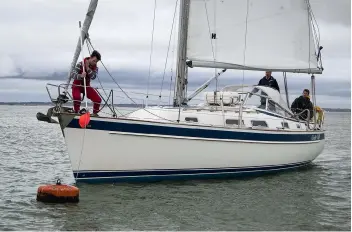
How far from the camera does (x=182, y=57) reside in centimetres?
1658

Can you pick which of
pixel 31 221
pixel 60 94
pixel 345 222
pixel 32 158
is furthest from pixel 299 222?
pixel 32 158

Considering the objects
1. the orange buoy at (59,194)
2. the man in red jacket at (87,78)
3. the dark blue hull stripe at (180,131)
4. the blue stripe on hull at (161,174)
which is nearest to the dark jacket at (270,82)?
the dark blue hull stripe at (180,131)

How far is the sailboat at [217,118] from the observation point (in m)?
13.6

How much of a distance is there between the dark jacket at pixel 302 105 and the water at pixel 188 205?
3.16 meters

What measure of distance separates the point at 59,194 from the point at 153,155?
118 inches

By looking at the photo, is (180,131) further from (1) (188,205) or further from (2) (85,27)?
(2) (85,27)

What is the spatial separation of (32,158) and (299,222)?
1438 centimetres

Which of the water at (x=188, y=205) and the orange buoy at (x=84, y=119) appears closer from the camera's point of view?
the water at (x=188, y=205)

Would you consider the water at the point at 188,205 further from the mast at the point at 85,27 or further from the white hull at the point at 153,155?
the mast at the point at 85,27

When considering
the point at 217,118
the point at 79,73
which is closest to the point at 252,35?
the point at 217,118

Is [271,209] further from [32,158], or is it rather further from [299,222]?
[32,158]

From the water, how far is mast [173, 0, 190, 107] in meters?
3.08

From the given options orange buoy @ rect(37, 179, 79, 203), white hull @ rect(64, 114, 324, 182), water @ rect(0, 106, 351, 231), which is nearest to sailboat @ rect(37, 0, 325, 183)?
white hull @ rect(64, 114, 324, 182)

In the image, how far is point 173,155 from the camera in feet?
46.6
